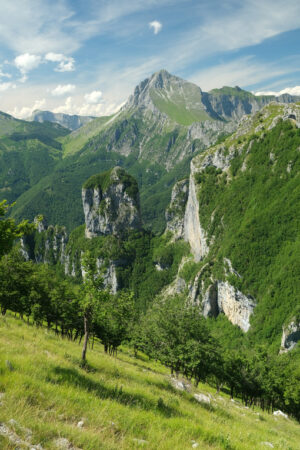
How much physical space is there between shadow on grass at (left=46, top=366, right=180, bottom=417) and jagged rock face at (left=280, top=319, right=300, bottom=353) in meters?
115

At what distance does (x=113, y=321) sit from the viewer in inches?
2044

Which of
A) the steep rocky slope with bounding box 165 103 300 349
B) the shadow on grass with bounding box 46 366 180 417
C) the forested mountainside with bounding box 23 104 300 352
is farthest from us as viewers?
the steep rocky slope with bounding box 165 103 300 349

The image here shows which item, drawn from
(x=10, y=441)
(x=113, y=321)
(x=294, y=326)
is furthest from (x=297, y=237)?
(x=10, y=441)

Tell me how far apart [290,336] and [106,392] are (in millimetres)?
119087

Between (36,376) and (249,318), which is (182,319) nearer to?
(36,376)

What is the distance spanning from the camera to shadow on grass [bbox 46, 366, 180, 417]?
1001 cm

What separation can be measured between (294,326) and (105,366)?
11261cm

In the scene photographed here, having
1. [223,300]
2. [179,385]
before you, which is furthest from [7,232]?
[223,300]

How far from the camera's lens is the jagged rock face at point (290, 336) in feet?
349

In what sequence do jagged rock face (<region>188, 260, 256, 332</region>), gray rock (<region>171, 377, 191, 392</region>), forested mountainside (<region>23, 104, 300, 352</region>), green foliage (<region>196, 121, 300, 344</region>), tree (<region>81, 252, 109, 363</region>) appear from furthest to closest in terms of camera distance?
1. jagged rock face (<region>188, 260, 256, 332</region>)
2. forested mountainside (<region>23, 104, 300, 352</region>)
3. green foliage (<region>196, 121, 300, 344</region>)
4. gray rock (<region>171, 377, 191, 392</region>)
5. tree (<region>81, 252, 109, 363</region>)

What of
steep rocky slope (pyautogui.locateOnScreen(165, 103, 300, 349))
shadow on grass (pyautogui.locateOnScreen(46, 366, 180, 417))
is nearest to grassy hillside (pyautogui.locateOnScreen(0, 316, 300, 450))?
shadow on grass (pyautogui.locateOnScreen(46, 366, 180, 417))

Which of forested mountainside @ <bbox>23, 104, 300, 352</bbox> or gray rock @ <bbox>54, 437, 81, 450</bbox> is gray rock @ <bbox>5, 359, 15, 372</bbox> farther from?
forested mountainside @ <bbox>23, 104, 300, 352</bbox>

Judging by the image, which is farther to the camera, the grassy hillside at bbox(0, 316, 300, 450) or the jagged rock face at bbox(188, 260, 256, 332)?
the jagged rock face at bbox(188, 260, 256, 332)

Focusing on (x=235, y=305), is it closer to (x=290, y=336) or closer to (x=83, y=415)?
(x=290, y=336)
